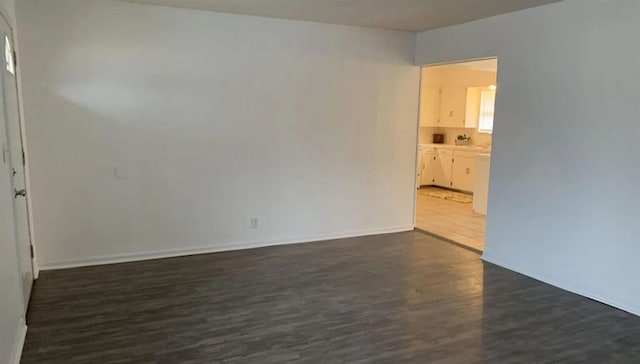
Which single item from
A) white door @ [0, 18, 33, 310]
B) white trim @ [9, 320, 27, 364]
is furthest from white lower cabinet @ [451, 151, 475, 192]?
white trim @ [9, 320, 27, 364]

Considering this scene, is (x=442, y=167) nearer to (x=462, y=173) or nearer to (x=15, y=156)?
(x=462, y=173)

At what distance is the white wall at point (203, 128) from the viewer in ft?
14.1

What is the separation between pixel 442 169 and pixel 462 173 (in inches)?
22.5

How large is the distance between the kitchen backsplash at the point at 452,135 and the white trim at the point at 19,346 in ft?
28.7

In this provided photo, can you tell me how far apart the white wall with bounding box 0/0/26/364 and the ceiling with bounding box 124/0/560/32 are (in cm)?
192

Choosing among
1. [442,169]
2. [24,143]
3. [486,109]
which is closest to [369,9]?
[24,143]

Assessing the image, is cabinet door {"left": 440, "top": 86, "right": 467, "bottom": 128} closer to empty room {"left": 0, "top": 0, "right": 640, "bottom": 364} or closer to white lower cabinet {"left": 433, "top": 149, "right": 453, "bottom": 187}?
white lower cabinet {"left": 433, "top": 149, "right": 453, "bottom": 187}

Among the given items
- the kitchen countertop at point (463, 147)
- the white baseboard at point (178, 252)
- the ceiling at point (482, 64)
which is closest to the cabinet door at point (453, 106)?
the kitchen countertop at point (463, 147)

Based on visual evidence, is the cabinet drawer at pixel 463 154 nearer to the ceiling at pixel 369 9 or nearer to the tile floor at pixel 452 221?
the tile floor at pixel 452 221

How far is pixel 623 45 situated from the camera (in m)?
3.63

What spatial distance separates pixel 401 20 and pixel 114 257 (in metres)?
3.92

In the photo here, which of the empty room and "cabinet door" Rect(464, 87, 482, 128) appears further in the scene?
"cabinet door" Rect(464, 87, 482, 128)

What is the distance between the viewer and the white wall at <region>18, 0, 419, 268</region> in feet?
14.1

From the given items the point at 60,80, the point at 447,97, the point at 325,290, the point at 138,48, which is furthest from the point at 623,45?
the point at 447,97
